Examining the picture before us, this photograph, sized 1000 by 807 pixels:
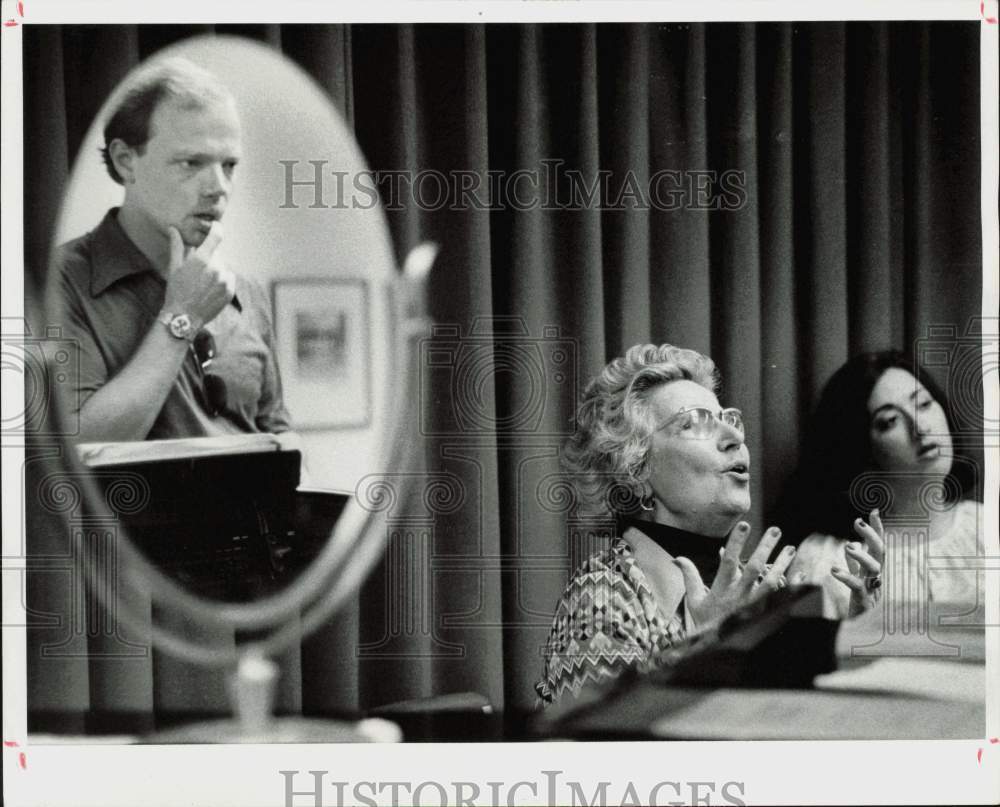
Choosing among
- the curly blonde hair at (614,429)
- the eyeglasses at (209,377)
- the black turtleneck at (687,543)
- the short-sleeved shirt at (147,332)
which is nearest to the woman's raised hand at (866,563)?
the black turtleneck at (687,543)

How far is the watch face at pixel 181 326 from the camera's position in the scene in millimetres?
2754

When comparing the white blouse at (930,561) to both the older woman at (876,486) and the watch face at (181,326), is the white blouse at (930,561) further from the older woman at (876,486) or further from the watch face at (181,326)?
Answer: the watch face at (181,326)

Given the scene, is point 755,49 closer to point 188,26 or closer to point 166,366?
point 188,26

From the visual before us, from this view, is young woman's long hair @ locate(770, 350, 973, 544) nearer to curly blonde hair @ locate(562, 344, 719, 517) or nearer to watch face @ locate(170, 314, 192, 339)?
curly blonde hair @ locate(562, 344, 719, 517)

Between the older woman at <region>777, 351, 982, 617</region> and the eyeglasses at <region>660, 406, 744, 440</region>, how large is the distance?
6.6 inches

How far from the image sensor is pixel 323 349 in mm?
2785

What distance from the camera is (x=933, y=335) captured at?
9.23ft

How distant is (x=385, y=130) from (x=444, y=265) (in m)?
0.29

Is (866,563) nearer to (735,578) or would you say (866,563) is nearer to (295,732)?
(735,578)

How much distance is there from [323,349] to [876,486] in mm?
A: 1140

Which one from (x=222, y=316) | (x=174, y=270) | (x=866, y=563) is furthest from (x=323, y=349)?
(x=866, y=563)

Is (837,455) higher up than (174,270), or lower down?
lower down

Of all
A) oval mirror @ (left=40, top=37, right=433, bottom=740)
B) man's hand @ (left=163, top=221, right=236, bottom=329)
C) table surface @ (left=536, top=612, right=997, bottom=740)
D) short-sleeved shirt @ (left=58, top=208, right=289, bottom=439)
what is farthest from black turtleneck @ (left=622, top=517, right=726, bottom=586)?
man's hand @ (left=163, top=221, right=236, bottom=329)

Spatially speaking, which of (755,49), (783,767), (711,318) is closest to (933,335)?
(711,318)
